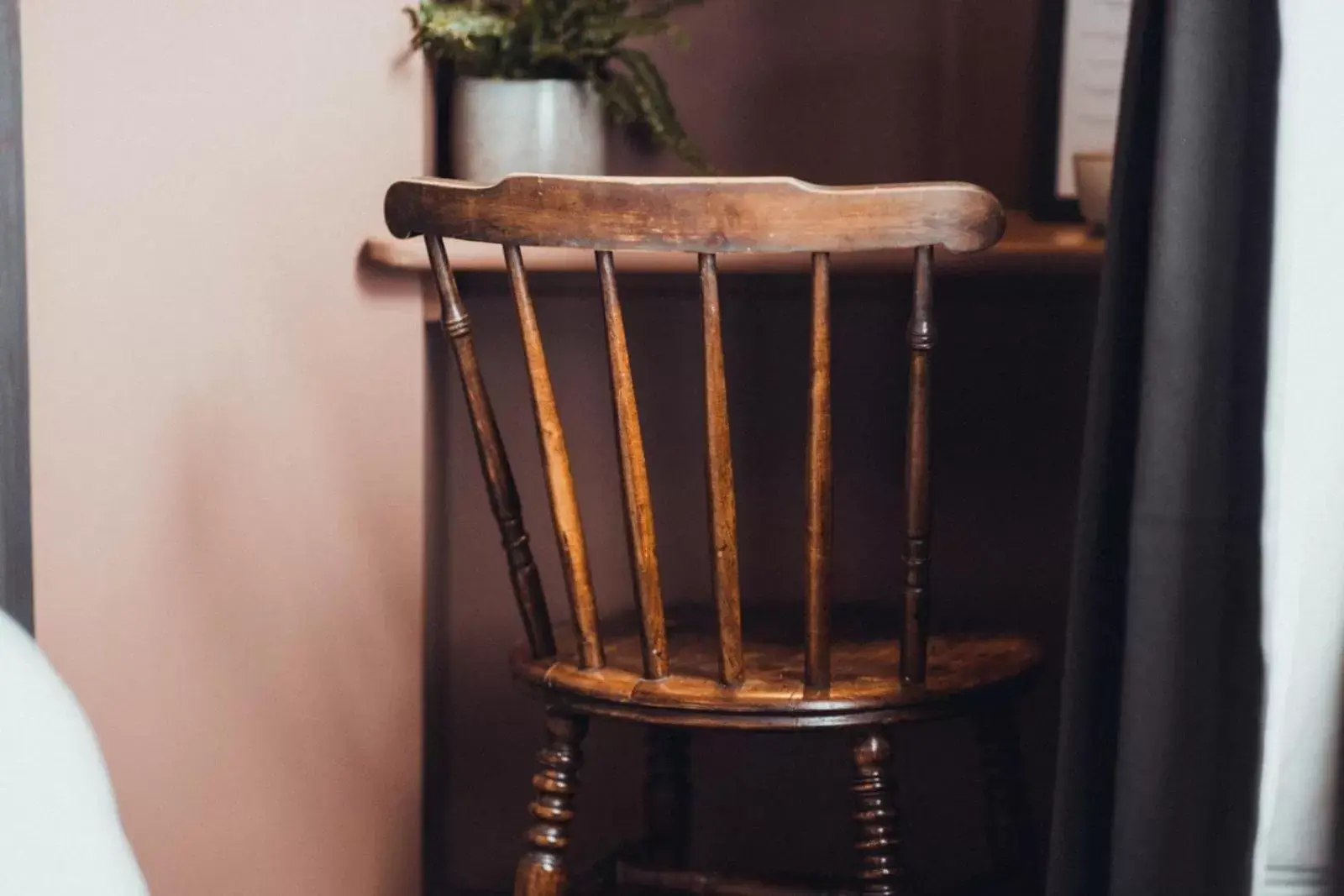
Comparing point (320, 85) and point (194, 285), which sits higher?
point (320, 85)

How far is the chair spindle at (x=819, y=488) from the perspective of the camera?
1.08 m

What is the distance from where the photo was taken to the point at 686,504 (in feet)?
5.78

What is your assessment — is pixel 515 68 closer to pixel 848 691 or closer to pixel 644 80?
pixel 644 80

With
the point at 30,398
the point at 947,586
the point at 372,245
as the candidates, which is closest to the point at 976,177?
the point at 947,586

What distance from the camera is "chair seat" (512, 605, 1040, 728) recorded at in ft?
3.80

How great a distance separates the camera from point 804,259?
142 centimetres

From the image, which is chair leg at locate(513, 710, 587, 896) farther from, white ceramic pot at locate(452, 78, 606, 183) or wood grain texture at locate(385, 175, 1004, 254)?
white ceramic pot at locate(452, 78, 606, 183)

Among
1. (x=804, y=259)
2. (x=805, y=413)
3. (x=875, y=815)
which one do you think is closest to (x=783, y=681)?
(x=875, y=815)

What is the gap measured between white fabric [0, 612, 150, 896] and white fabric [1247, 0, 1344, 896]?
599 mm

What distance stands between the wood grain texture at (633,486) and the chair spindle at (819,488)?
0.13 m

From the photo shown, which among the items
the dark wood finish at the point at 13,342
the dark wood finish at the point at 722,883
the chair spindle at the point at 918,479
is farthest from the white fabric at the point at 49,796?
the dark wood finish at the point at 722,883

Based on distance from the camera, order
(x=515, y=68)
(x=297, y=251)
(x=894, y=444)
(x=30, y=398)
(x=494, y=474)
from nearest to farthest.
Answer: (x=30, y=398)
(x=494, y=474)
(x=297, y=251)
(x=515, y=68)
(x=894, y=444)

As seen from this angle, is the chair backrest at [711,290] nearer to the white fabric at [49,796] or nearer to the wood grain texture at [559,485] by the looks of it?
the wood grain texture at [559,485]

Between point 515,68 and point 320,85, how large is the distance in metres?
0.26
